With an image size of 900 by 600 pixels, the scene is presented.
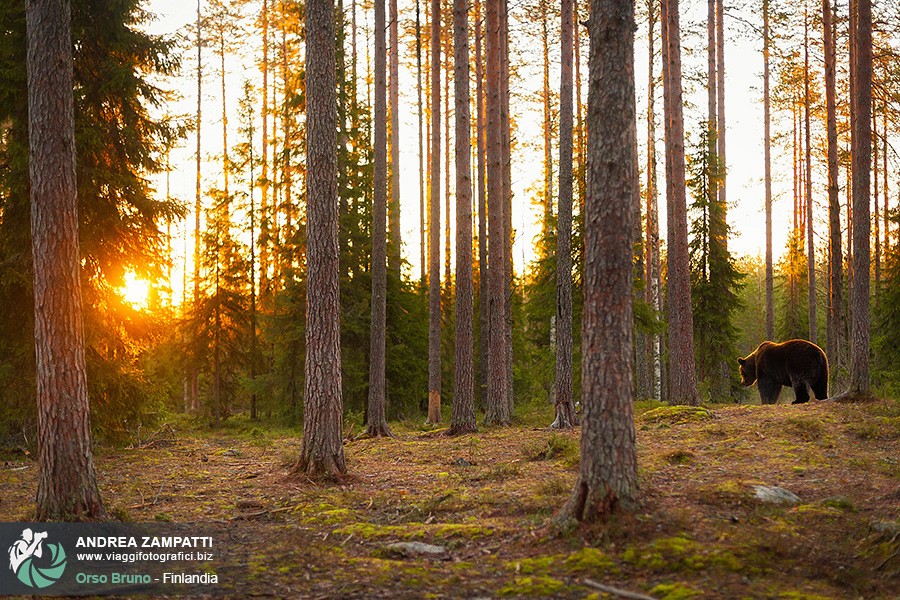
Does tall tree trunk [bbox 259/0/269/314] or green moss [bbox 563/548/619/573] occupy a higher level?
tall tree trunk [bbox 259/0/269/314]

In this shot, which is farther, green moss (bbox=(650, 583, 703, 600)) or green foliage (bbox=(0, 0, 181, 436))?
green foliage (bbox=(0, 0, 181, 436))

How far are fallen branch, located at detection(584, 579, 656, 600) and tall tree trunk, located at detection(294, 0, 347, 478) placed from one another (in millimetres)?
6037

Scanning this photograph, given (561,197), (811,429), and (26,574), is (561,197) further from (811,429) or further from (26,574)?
(26,574)

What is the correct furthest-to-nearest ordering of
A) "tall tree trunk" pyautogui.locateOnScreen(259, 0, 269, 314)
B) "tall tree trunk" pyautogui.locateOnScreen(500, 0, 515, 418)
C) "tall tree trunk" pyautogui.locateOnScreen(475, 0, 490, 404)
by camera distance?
"tall tree trunk" pyautogui.locateOnScreen(259, 0, 269, 314), "tall tree trunk" pyautogui.locateOnScreen(475, 0, 490, 404), "tall tree trunk" pyautogui.locateOnScreen(500, 0, 515, 418)

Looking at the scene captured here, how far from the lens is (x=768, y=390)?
58.8ft

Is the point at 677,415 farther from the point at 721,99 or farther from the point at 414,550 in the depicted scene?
the point at 721,99

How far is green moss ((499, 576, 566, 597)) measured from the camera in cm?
547

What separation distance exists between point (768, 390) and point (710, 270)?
7.69 metres

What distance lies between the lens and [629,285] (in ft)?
22.0

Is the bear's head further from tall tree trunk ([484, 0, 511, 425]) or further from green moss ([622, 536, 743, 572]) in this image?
green moss ([622, 536, 743, 572])

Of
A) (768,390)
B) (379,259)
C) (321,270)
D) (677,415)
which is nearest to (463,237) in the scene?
(379,259)

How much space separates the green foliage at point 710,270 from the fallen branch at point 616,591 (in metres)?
20.8

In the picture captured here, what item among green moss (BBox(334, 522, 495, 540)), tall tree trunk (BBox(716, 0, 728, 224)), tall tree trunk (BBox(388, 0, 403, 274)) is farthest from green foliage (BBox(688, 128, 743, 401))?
green moss (BBox(334, 522, 495, 540))
